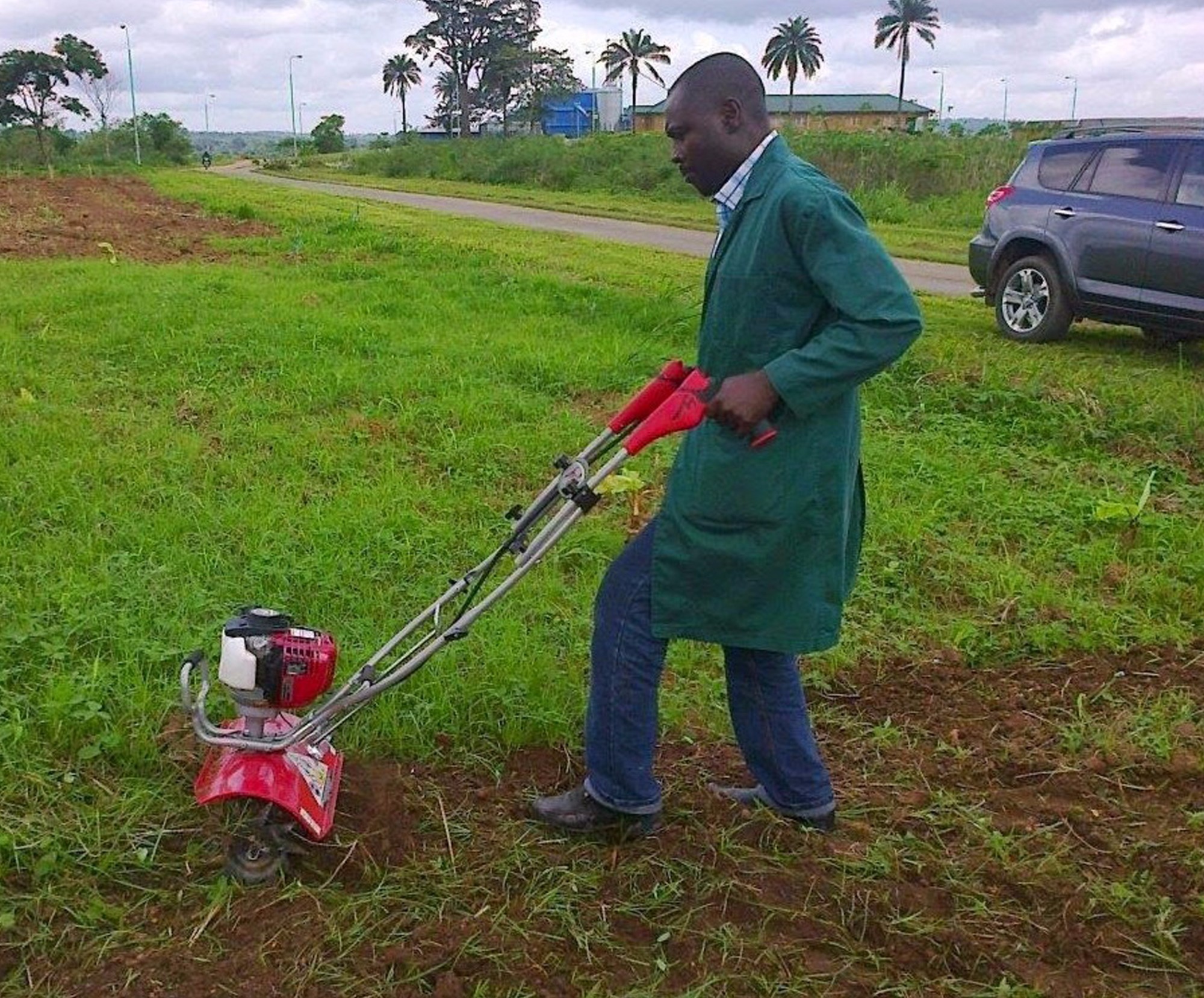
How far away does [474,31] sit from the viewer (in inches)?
2480

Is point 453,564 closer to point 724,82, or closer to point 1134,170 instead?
point 724,82

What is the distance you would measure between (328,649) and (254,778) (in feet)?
1.05

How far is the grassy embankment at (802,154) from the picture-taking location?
2053 centimetres

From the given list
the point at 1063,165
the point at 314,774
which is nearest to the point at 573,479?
the point at 314,774

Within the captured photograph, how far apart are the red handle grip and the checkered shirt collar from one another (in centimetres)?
33

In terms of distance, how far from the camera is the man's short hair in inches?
95.8

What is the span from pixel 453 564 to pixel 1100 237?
6.40m

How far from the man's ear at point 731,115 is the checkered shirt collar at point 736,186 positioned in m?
0.06

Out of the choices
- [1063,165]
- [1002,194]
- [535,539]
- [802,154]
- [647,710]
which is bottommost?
[647,710]

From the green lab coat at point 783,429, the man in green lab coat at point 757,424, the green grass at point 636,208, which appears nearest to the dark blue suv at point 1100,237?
the green grass at point 636,208

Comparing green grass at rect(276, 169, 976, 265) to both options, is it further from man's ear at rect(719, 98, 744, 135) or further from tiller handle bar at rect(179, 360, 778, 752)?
man's ear at rect(719, 98, 744, 135)

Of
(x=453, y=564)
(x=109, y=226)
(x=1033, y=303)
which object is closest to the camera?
(x=453, y=564)

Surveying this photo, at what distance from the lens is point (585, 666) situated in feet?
12.5

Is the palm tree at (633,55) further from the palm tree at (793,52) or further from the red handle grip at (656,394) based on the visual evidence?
the red handle grip at (656,394)
